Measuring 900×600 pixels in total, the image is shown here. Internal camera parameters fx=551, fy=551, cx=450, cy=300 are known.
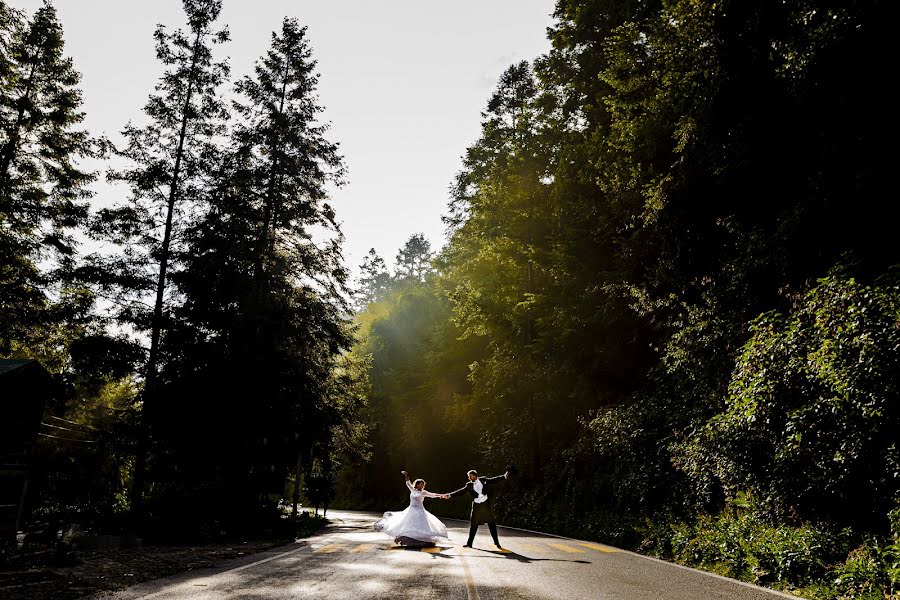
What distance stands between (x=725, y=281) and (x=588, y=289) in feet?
21.4

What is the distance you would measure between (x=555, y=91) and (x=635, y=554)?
56.5 ft

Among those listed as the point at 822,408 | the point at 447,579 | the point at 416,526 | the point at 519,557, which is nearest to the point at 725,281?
the point at 822,408

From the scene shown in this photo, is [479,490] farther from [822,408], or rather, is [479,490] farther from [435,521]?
[822,408]

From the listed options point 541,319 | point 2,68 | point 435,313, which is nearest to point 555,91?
point 541,319

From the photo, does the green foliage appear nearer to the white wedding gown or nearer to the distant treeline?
the distant treeline

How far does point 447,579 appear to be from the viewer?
8164 millimetres

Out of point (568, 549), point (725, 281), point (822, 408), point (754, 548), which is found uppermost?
point (725, 281)

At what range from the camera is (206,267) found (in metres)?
20.3

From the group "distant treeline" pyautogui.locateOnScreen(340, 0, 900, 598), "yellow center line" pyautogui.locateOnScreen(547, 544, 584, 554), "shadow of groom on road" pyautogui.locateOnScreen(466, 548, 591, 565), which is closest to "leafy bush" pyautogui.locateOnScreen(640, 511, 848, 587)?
"distant treeline" pyautogui.locateOnScreen(340, 0, 900, 598)

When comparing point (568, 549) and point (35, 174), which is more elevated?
point (35, 174)

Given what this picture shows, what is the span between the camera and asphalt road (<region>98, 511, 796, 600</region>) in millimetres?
6910

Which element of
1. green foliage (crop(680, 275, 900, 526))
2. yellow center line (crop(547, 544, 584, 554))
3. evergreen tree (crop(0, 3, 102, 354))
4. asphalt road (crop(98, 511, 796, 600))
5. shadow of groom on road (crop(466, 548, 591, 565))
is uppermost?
evergreen tree (crop(0, 3, 102, 354))

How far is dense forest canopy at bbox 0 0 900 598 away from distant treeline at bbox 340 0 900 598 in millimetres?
59

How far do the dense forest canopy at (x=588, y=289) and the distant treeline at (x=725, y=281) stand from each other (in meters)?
0.06
